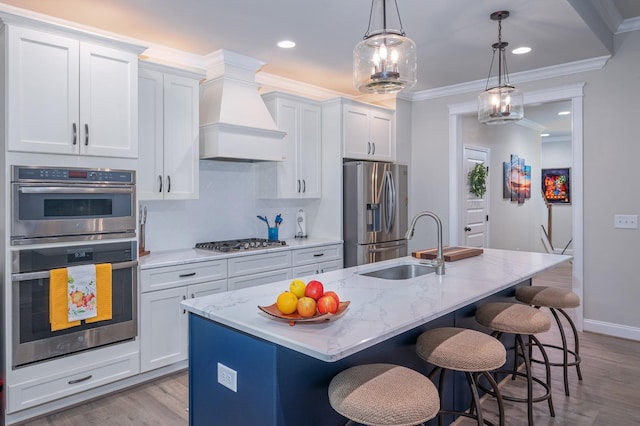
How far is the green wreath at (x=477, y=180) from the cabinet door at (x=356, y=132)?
1689mm

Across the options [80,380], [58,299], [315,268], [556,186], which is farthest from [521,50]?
[556,186]

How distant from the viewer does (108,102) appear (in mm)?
2912

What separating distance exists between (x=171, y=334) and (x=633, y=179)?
4282 millimetres

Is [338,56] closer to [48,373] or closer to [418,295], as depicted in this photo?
[418,295]

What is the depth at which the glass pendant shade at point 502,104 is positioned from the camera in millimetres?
2980

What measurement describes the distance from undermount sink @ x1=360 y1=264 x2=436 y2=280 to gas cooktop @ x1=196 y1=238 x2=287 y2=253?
55.4 inches

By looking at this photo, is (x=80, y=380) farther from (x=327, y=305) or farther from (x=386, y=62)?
(x=386, y=62)

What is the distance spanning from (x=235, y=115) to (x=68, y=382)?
7.77 feet

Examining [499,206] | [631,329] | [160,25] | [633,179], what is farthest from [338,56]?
[499,206]

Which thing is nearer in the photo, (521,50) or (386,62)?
(386,62)

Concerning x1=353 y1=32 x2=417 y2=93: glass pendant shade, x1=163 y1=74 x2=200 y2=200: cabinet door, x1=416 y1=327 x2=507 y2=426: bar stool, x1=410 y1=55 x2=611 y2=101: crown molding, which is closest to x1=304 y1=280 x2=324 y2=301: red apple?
x1=416 y1=327 x2=507 y2=426: bar stool

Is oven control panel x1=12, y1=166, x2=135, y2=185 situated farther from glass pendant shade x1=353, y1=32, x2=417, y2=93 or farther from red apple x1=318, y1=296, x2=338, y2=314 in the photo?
red apple x1=318, y1=296, x2=338, y2=314

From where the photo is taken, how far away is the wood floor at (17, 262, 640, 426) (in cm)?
259

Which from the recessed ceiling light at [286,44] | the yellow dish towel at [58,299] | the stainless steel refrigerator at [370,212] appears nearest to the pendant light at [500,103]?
the recessed ceiling light at [286,44]
